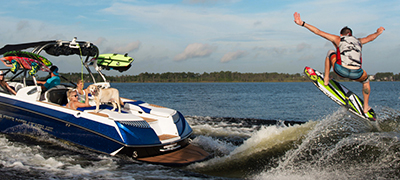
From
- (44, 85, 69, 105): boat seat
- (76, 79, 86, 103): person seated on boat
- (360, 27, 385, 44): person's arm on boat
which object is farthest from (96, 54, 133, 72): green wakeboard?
(360, 27, 385, 44): person's arm on boat

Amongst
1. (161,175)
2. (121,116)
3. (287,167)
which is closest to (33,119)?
(121,116)

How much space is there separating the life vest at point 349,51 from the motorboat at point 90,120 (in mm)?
3492

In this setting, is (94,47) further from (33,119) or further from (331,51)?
(331,51)

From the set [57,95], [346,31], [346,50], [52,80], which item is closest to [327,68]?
[346,50]

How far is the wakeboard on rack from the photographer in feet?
20.0

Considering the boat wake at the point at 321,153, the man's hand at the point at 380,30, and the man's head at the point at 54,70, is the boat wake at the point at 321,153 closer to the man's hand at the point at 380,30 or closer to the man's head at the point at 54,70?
the man's hand at the point at 380,30

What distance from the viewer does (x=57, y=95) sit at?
7734 millimetres

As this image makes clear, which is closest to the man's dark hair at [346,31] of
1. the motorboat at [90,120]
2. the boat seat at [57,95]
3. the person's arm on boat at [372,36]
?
the person's arm on boat at [372,36]

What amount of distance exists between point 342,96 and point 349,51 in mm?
1260

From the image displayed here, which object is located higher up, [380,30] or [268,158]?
[380,30]

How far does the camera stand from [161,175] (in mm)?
5395

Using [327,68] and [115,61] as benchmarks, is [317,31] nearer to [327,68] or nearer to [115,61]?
[327,68]

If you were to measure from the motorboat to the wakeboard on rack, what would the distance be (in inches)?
114

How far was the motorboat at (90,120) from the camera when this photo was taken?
6.08 meters
